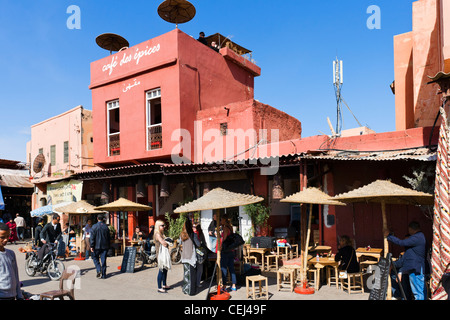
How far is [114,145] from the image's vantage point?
18125 mm

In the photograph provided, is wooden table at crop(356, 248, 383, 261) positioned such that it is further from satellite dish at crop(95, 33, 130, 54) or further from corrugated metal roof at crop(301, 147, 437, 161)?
satellite dish at crop(95, 33, 130, 54)

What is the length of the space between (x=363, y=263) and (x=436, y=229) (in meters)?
2.70

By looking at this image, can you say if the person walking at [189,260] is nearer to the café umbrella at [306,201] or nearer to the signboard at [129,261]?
the café umbrella at [306,201]

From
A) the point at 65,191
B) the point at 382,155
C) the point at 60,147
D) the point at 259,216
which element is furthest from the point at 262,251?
the point at 60,147

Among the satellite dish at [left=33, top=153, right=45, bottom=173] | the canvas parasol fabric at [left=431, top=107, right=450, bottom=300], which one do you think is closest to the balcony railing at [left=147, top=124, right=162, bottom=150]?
the satellite dish at [left=33, top=153, right=45, bottom=173]

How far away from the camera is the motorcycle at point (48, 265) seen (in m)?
10.1

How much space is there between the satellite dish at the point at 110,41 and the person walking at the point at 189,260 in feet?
48.9

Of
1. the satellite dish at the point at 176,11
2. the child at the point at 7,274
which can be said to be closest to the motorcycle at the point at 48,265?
the child at the point at 7,274

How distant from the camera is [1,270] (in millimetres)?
→ 4574

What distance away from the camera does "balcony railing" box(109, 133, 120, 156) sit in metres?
17.9

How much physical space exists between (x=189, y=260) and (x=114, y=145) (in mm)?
11596

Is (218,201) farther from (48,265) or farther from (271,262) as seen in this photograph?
(48,265)

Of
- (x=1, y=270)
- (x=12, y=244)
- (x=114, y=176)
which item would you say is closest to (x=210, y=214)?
(x=114, y=176)
